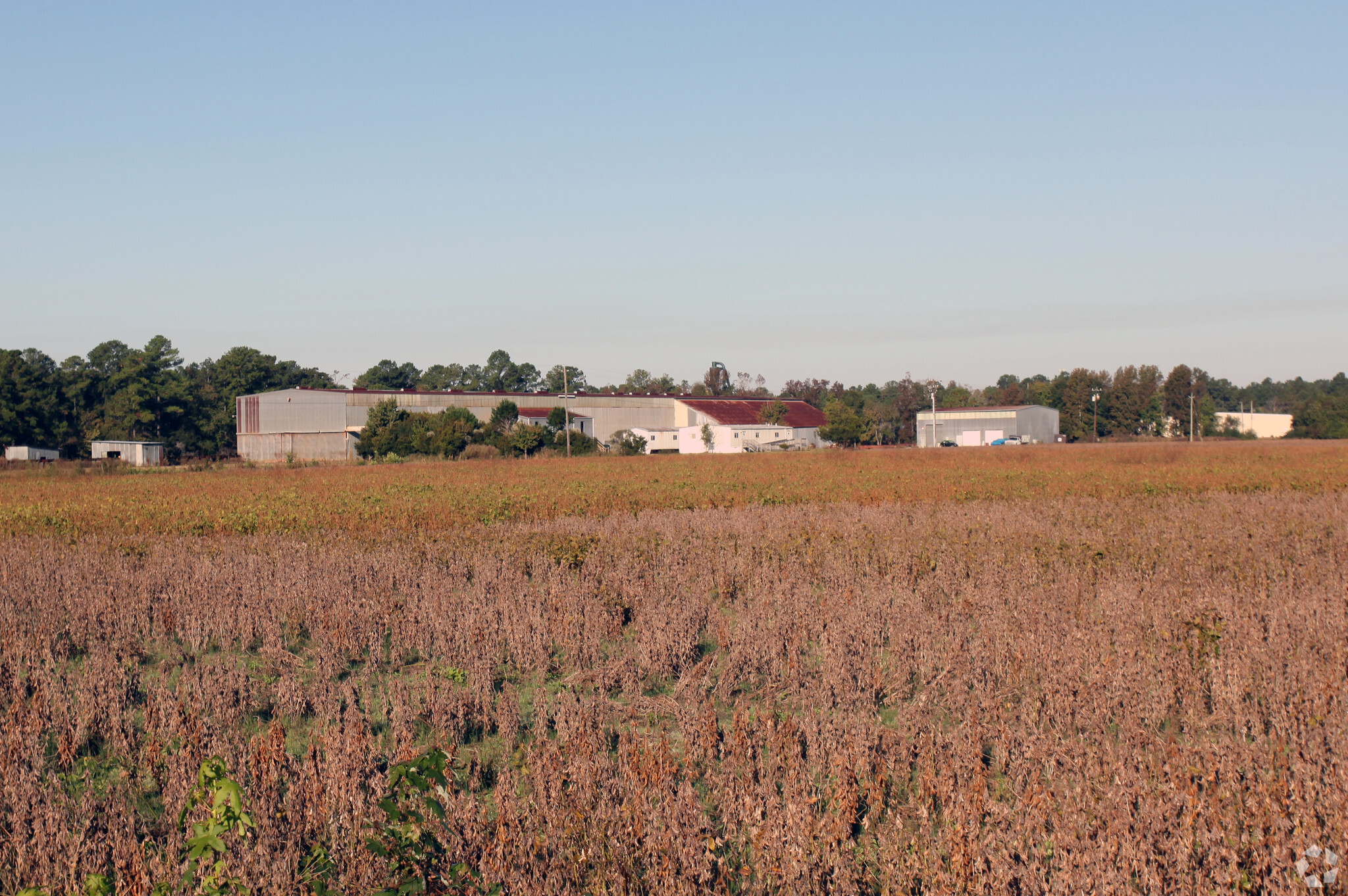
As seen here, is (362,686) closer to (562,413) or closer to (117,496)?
(117,496)

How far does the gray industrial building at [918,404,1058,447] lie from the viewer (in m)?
111

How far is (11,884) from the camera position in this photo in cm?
418

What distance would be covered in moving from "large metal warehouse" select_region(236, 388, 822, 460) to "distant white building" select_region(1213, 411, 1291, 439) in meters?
72.6

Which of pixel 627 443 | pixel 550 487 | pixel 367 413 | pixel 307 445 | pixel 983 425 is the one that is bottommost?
pixel 550 487

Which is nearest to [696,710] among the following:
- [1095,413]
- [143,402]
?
[143,402]

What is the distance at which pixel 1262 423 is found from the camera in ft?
451

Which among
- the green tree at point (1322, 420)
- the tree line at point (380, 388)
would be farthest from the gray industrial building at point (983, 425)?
the green tree at point (1322, 420)

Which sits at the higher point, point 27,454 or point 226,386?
point 226,386

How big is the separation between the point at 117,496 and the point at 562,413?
54.8 meters

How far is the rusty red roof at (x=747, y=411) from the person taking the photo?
102938 mm

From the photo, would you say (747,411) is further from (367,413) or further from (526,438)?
(367,413)

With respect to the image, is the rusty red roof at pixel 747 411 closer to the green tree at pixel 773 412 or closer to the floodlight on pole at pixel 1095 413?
the green tree at pixel 773 412

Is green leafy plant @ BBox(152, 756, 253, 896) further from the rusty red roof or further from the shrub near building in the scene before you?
the rusty red roof

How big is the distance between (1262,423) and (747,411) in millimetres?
85532
